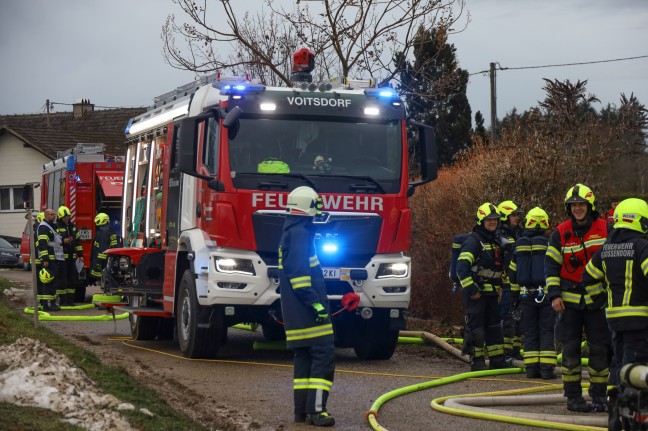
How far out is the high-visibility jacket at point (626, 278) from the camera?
827 cm

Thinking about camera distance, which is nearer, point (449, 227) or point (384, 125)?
point (384, 125)

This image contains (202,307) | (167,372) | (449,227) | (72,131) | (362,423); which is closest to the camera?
(362,423)

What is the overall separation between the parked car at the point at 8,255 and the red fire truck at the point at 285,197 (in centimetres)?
3014

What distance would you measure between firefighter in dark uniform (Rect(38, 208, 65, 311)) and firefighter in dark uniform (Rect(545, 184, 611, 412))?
12.4m

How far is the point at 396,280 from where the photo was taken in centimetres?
1291

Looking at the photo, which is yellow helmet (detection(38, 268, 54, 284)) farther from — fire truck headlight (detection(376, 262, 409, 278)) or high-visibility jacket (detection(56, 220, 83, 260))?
fire truck headlight (detection(376, 262, 409, 278))

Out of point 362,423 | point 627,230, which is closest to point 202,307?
point 362,423

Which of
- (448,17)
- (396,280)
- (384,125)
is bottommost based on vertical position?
(396,280)

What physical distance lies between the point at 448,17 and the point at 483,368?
341 inches

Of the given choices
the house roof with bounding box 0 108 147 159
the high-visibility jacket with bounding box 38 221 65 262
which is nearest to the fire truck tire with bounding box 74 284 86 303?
the high-visibility jacket with bounding box 38 221 65 262

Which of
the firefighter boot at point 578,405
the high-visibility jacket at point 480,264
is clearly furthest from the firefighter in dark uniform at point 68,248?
the firefighter boot at point 578,405

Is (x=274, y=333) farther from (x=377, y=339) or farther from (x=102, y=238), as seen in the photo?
(x=102, y=238)

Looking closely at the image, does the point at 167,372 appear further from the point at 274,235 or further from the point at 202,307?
the point at 274,235

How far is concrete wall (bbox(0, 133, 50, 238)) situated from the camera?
54094mm
